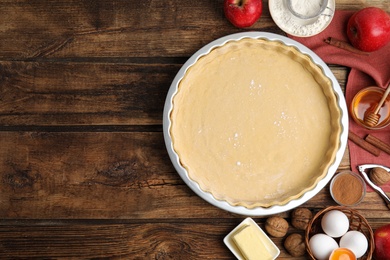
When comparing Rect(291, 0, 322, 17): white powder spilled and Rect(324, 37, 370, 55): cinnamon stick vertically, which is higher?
Rect(291, 0, 322, 17): white powder spilled

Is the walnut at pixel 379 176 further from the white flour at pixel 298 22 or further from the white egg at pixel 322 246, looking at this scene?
the white flour at pixel 298 22

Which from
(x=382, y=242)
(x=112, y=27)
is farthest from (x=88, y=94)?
(x=382, y=242)

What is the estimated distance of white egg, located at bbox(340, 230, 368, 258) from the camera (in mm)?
1579

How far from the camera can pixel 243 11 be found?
1.61 meters

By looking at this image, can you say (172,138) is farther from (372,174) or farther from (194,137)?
(372,174)

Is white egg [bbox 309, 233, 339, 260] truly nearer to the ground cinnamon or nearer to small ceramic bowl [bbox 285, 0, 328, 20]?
the ground cinnamon

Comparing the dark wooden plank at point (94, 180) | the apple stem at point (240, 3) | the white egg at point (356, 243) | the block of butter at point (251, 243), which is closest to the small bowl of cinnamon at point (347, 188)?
the white egg at point (356, 243)

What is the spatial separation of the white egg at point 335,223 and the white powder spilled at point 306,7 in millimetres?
662

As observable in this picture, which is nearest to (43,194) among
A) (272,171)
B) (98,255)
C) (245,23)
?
(98,255)

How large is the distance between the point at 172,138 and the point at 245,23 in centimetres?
46

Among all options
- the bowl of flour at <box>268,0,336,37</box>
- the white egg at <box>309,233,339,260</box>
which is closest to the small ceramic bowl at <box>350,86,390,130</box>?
the bowl of flour at <box>268,0,336,37</box>

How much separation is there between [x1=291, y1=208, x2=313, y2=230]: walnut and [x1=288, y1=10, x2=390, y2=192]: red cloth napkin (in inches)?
8.5

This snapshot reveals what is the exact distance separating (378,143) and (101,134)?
3.08 ft

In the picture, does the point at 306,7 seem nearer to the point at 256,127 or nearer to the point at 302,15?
the point at 302,15
